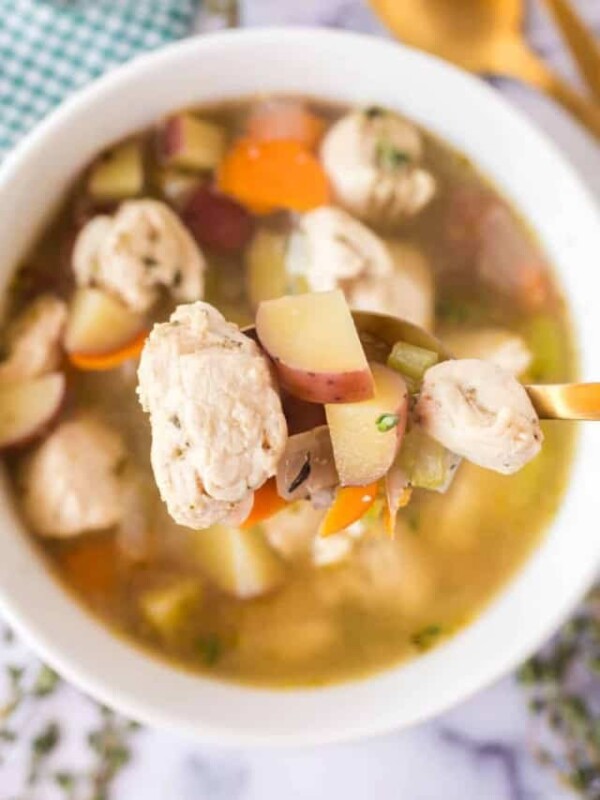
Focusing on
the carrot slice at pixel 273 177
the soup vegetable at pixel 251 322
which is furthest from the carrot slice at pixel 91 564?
the carrot slice at pixel 273 177

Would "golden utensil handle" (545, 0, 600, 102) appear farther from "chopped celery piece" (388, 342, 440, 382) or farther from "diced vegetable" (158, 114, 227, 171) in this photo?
"chopped celery piece" (388, 342, 440, 382)

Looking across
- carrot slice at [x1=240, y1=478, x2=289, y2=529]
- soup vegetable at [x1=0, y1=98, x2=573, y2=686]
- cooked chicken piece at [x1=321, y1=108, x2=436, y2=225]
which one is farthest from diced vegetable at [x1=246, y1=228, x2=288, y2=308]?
carrot slice at [x1=240, y1=478, x2=289, y2=529]

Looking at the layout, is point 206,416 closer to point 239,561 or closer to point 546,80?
point 239,561

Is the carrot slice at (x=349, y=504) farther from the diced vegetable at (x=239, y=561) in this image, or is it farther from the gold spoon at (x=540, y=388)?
the diced vegetable at (x=239, y=561)

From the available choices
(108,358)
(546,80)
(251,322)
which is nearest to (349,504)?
(251,322)

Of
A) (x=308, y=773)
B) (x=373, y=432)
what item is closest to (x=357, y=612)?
(x=308, y=773)

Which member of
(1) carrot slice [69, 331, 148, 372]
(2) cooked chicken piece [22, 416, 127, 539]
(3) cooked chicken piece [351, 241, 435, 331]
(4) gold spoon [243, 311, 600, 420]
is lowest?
(2) cooked chicken piece [22, 416, 127, 539]
